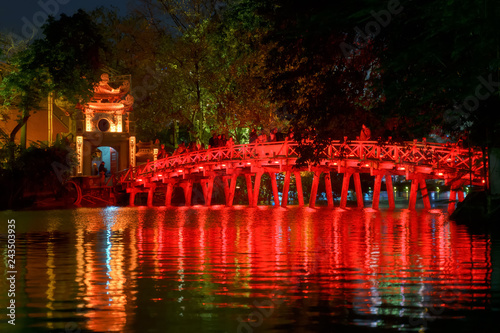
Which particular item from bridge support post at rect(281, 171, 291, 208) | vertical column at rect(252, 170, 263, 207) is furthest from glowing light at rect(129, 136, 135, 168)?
bridge support post at rect(281, 171, 291, 208)

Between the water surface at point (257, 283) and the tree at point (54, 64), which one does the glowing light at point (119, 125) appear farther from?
the water surface at point (257, 283)

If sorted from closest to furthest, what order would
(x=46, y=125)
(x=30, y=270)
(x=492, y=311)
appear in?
(x=492, y=311) < (x=30, y=270) < (x=46, y=125)

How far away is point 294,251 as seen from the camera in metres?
14.7

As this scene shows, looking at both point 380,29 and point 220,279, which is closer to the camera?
point 220,279

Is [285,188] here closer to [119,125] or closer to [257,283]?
[119,125]

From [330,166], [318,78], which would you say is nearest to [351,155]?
[330,166]

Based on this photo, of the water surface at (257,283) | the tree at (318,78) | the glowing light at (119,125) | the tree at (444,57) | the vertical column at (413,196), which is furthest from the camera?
the glowing light at (119,125)

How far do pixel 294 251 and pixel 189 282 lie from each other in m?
4.61

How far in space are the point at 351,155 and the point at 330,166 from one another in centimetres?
227

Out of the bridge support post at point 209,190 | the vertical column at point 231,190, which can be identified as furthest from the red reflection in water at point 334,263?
the bridge support post at point 209,190

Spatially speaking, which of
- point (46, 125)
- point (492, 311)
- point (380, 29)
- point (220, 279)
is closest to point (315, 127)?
point (380, 29)

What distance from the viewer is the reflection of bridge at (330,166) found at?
32219mm

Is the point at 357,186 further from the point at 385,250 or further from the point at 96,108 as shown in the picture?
the point at 385,250

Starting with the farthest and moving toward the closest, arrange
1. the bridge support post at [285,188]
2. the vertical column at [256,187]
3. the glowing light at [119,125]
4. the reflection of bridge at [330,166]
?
the glowing light at [119,125] → the bridge support post at [285,188] → the vertical column at [256,187] → the reflection of bridge at [330,166]
